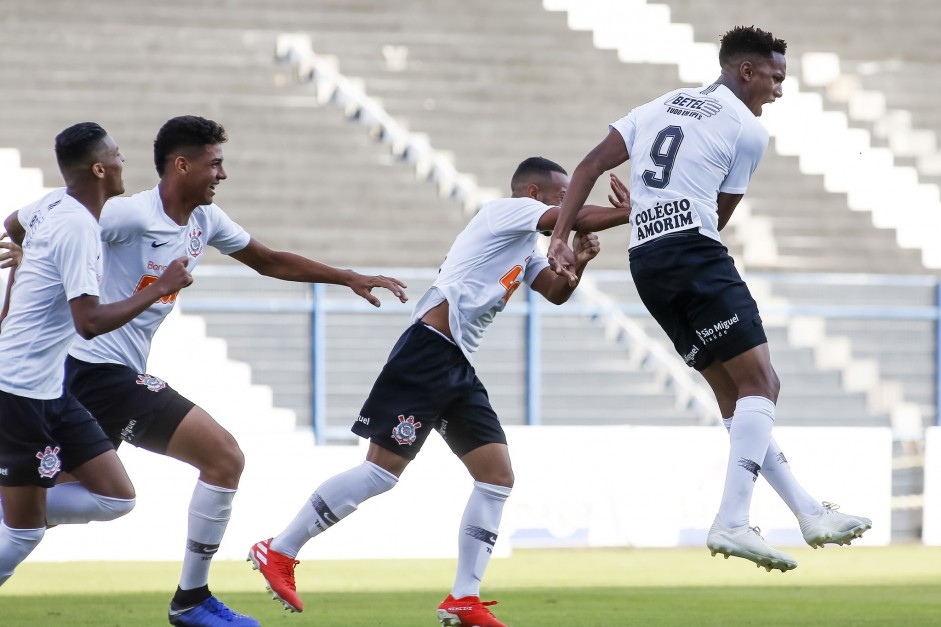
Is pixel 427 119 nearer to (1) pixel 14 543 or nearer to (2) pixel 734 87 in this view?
(2) pixel 734 87

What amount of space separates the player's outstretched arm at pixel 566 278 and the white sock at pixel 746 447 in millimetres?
942

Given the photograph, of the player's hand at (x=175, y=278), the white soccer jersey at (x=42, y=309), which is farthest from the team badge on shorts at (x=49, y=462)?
the player's hand at (x=175, y=278)

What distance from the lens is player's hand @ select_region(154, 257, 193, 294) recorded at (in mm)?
5789

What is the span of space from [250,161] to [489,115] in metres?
3.37

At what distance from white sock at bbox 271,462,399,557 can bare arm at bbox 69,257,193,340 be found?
1.51m

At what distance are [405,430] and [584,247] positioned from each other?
47.7 inches

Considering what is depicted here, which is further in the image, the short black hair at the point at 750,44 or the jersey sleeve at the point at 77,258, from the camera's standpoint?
the short black hair at the point at 750,44

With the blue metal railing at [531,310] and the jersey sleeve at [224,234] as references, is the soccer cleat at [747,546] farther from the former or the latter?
the blue metal railing at [531,310]

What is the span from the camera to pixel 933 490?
14.3m

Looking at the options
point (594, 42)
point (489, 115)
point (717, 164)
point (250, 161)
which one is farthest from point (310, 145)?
point (717, 164)

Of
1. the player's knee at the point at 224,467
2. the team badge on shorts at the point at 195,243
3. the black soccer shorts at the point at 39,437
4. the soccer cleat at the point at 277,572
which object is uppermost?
the team badge on shorts at the point at 195,243

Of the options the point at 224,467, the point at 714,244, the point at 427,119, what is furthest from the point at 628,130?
the point at 427,119

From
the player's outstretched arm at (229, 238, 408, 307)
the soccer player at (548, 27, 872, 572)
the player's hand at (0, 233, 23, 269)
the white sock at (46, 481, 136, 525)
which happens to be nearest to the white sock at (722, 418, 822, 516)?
the soccer player at (548, 27, 872, 572)

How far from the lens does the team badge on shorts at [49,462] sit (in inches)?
237
